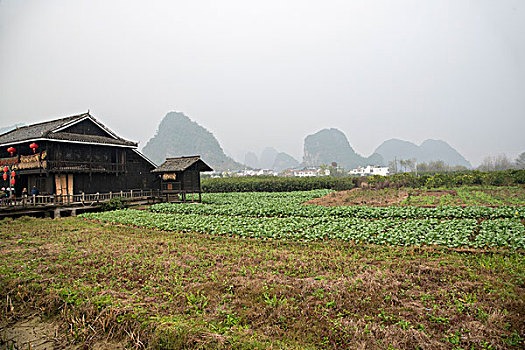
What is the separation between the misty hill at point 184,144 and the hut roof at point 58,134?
438 feet

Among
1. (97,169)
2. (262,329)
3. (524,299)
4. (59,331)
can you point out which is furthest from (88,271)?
(97,169)

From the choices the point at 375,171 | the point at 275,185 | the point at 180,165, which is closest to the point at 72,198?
the point at 180,165

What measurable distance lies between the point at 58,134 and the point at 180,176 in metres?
8.16

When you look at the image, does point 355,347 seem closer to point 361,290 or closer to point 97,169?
point 361,290

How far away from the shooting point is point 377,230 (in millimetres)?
10203

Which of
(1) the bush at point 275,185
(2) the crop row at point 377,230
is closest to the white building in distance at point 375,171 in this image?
(1) the bush at point 275,185

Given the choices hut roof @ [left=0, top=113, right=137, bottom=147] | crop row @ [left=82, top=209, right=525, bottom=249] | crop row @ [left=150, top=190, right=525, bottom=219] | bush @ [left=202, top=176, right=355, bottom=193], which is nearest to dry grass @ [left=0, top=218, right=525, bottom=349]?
crop row @ [left=82, top=209, right=525, bottom=249]

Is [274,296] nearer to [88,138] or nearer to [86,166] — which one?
[86,166]

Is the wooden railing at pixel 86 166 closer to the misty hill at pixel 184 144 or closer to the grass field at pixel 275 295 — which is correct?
the grass field at pixel 275 295

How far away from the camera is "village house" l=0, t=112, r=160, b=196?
18891 mm

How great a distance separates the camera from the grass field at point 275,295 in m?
4.27

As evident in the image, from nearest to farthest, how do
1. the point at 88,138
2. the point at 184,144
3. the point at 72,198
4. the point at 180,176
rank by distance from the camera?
the point at 72,198
the point at 88,138
the point at 180,176
the point at 184,144

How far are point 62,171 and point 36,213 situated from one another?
10.0 ft

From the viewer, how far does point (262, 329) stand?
450cm
